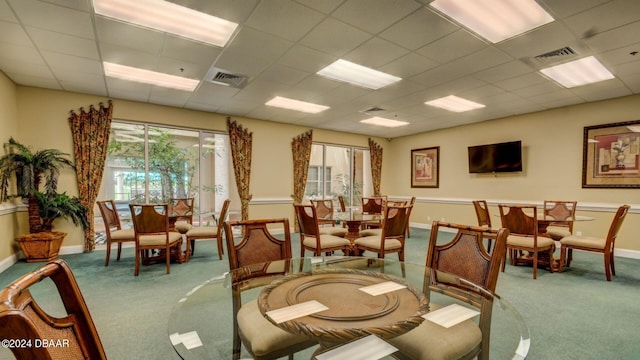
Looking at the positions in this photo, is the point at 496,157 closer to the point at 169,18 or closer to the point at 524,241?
the point at 524,241

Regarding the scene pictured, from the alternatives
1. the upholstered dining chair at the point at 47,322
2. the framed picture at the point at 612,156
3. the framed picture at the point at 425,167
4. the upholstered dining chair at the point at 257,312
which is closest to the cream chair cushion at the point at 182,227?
the upholstered dining chair at the point at 257,312

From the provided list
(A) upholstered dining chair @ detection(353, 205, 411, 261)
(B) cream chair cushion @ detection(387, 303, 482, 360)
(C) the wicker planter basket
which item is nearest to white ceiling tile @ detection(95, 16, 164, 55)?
(C) the wicker planter basket

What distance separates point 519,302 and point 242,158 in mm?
5285

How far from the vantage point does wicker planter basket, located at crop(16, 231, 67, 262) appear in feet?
13.2

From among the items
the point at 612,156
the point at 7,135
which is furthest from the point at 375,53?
the point at 7,135

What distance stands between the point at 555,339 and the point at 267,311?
7.75 ft

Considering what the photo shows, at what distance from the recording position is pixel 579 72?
3.89 metres

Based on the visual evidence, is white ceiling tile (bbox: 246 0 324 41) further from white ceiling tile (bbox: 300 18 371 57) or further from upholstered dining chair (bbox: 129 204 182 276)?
upholstered dining chair (bbox: 129 204 182 276)

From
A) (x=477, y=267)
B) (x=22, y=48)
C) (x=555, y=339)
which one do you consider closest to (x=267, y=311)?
(x=477, y=267)

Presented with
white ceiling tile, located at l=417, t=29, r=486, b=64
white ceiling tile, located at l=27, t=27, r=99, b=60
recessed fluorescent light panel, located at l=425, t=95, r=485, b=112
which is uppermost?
white ceiling tile, located at l=27, t=27, r=99, b=60

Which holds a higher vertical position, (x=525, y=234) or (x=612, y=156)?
(x=612, y=156)

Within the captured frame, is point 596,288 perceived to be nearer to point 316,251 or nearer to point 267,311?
point 316,251

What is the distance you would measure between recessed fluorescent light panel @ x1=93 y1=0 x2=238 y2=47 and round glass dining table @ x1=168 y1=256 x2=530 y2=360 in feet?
7.52

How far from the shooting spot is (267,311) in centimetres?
118
